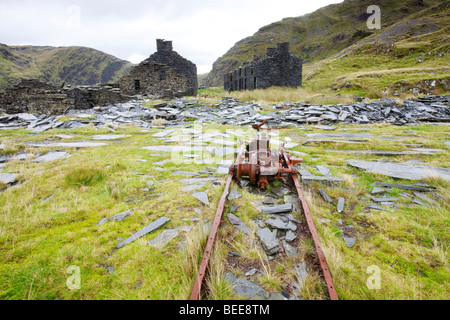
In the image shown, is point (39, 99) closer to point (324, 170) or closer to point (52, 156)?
point (52, 156)

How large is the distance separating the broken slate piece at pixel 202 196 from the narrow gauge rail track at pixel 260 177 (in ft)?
1.00

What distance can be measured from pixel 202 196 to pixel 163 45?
2785cm

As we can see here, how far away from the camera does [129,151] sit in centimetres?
503

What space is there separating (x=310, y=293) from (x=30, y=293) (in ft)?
6.24

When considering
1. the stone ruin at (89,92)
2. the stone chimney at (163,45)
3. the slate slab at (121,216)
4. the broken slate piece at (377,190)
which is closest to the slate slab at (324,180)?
the broken slate piece at (377,190)

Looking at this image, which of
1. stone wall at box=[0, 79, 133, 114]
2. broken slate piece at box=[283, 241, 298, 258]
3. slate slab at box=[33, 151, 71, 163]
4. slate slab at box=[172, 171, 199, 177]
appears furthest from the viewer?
stone wall at box=[0, 79, 133, 114]

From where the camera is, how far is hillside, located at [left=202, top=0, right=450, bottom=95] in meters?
29.7

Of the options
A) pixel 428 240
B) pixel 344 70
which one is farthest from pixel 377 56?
pixel 428 240

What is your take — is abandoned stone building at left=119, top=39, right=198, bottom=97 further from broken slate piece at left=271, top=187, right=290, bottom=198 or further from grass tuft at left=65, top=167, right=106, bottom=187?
broken slate piece at left=271, top=187, right=290, bottom=198

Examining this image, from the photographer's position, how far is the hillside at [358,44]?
29.7m

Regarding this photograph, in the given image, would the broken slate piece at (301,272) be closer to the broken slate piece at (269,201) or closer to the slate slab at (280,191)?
the broken slate piece at (269,201)

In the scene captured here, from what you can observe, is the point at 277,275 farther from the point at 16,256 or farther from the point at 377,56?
the point at 377,56

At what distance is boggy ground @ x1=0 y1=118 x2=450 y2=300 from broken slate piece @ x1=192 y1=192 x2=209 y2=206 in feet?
0.16

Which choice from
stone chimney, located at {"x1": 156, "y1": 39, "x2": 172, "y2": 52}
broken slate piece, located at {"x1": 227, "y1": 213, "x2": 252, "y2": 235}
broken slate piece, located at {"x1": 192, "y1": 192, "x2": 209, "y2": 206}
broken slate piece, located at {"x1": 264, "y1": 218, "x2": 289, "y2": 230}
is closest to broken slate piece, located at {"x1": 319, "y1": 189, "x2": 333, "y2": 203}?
broken slate piece, located at {"x1": 264, "y1": 218, "x2": 289, "y2": 230}
